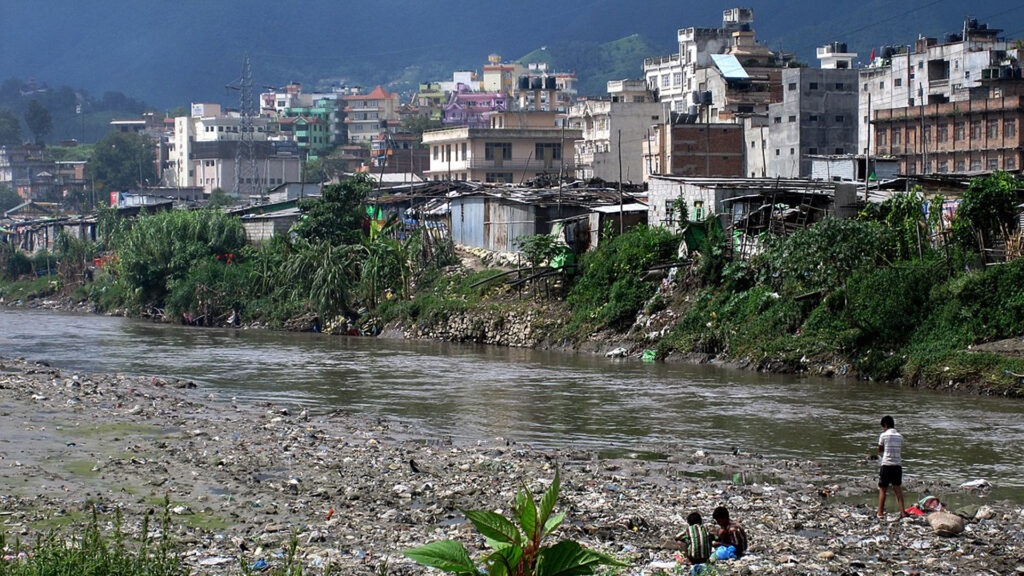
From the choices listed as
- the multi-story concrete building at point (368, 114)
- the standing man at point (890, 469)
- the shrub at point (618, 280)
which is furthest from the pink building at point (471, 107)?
the standing man at point (890, 469)

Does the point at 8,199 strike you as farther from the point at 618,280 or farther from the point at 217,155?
the point at 618,280

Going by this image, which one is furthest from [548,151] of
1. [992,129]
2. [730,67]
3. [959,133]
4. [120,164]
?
[120,164]

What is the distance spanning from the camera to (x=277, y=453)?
14.3 m

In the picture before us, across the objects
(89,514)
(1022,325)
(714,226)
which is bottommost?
(89,514)

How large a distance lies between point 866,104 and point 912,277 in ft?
91.6

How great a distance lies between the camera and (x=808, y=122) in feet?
155

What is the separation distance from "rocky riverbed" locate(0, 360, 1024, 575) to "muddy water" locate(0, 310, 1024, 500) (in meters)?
1.15

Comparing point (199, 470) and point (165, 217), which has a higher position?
point (165, 217)

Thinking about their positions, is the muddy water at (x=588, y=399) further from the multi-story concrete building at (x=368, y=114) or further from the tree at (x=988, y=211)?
the multi-story concrete building at (x=368, y=114)

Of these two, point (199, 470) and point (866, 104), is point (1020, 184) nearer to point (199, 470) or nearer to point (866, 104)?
point (199, 470)

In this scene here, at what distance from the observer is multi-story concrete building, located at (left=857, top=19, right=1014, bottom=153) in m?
48.0

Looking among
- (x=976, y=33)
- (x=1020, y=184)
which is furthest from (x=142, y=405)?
(x=976, y=33)

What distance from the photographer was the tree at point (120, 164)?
10031 centimetres

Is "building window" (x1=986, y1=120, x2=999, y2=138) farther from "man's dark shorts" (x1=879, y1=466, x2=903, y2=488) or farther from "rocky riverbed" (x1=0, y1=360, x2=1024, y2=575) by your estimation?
"man's dark shorts" (x1=879, y1=466, x2=903, y2=488)
